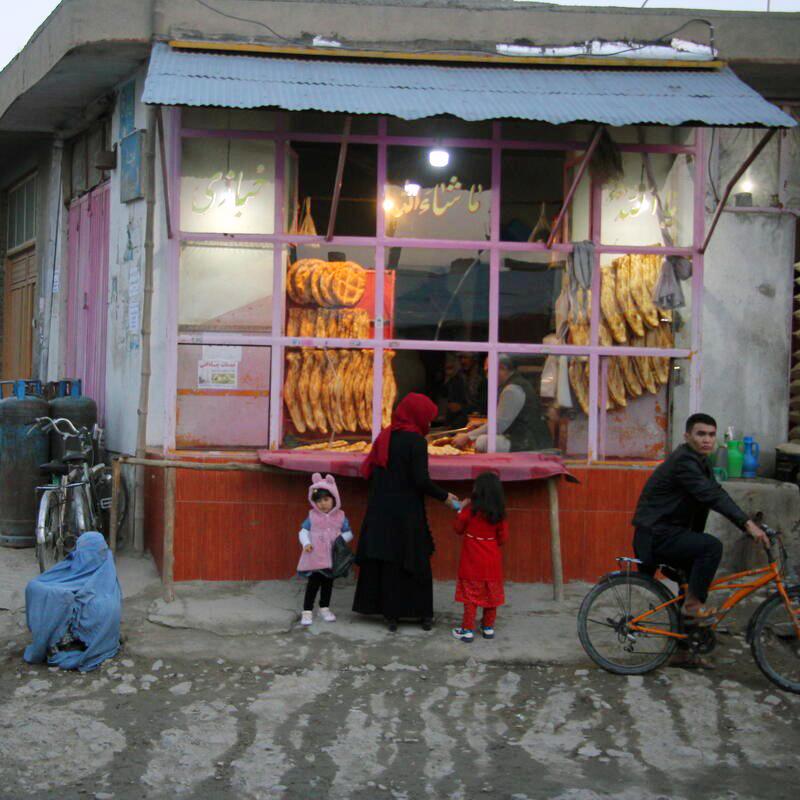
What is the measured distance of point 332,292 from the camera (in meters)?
8.45

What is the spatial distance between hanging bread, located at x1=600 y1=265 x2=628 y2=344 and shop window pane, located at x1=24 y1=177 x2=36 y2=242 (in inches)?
296

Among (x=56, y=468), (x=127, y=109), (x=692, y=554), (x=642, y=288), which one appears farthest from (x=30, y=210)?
(x=692, y=554)

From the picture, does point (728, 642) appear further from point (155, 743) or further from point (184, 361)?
point (184, 361)

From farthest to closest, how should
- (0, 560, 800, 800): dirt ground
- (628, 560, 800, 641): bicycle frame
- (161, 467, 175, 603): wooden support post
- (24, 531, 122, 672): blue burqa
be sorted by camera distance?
(161, 467, 175, 603): wooden support post < (24, 531, 122, 672): blue burqa < (628, 560, 800, 641): bicycle frame < (0, 560, 800, 800): dirt ground

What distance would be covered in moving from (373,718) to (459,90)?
4.42 metres

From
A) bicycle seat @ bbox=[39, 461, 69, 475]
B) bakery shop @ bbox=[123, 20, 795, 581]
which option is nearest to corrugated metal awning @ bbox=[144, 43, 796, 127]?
bakery shop @ bbox=[123, 20, 795, 581]

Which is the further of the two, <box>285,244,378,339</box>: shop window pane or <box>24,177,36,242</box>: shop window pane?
<box>24,177,36,242</box>: shop window pane

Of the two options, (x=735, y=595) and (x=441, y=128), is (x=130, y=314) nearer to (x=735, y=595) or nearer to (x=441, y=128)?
(x=441, y=128)

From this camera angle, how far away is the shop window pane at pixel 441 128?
8453 millimetres

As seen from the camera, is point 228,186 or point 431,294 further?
point 431,294

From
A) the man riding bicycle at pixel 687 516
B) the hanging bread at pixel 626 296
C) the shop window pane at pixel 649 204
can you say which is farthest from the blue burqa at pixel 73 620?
the shop window pane at pixel 649 204

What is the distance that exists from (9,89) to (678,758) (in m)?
8.74

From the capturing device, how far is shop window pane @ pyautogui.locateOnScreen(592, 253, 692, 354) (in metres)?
8.55

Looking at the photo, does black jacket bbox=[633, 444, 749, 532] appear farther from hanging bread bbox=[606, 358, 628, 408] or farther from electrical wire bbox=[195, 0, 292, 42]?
electrical wire bbox=[195, 0, 292, 42]
